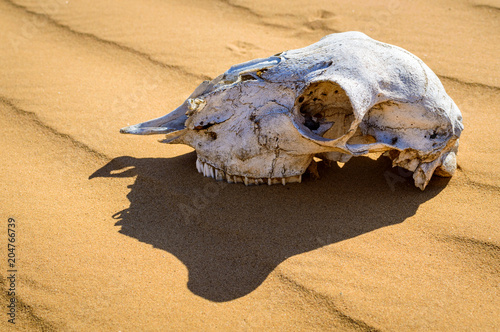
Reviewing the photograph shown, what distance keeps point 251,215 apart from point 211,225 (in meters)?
0.24

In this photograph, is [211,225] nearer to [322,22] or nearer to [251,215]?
[251,215]

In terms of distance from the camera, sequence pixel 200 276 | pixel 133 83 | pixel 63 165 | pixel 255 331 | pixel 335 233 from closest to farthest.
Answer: pixel 255 331 < pixel 200 276 < pixel 335 233 < pixel 63 165 < pixel 133 83

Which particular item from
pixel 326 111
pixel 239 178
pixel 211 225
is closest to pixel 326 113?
pixel 326 111

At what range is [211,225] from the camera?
257 centimetres

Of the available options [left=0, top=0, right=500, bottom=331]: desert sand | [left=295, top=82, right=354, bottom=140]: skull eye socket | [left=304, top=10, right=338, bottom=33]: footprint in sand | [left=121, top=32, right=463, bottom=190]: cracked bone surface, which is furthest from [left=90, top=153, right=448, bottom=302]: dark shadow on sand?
[left=304, top=10, right=338, bottom=33]: footprint in sand

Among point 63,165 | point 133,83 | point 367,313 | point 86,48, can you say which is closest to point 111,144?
point 63,165

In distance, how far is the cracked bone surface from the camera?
2.38m

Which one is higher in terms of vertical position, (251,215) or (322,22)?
(322,22)

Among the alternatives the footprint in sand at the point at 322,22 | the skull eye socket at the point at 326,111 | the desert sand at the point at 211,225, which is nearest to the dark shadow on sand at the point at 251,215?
the desert sand at the point at 211,225

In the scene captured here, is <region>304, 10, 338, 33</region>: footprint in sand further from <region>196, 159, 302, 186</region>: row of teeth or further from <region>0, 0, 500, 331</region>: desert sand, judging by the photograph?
<region>196, 159, 302, 186</region>: row of teeth

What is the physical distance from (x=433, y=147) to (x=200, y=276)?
1433 millimetres

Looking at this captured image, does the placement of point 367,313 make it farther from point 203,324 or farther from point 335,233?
point 203,324

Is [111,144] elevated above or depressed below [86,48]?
below

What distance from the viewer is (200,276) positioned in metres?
2.31
